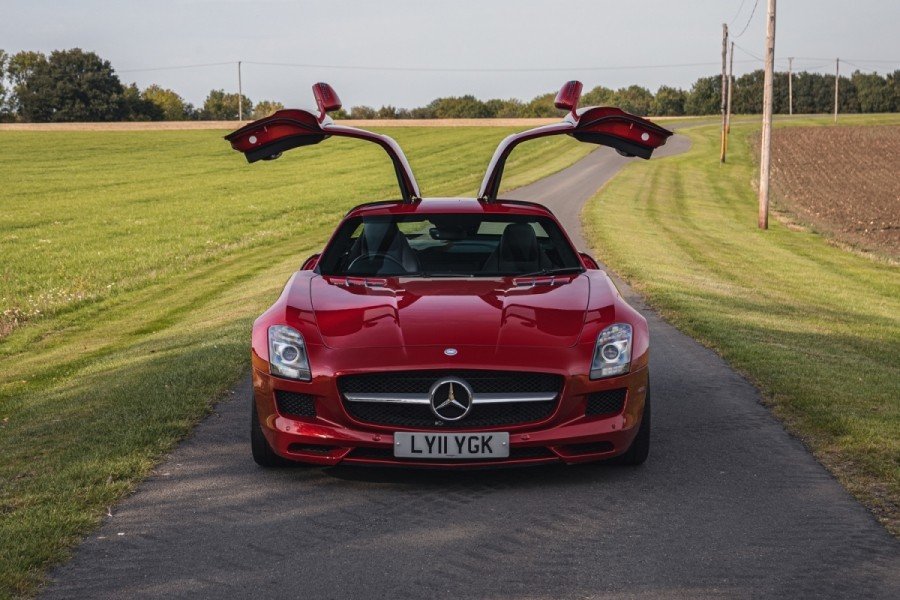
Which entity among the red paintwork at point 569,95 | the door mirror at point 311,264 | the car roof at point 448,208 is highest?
the red paintwork at point 569,95

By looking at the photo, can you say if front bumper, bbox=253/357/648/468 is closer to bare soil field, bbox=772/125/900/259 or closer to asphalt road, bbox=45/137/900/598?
asphalt road, bbox=45/137/900/598

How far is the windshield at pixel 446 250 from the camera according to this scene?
7223 mm

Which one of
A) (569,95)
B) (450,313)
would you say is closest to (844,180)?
(569,95)

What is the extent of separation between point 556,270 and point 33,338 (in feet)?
34.6

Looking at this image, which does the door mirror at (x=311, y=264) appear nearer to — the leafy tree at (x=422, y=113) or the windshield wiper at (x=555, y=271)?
the windshield wiper at (x=555, y=271)

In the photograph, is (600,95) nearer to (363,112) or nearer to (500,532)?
(363,112)

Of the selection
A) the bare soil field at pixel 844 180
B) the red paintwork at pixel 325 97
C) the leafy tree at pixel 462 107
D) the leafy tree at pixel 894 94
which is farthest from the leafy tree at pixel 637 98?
the red paintwork at pixel 325 97

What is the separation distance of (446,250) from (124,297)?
42.2 feet

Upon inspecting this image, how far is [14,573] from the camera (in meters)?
4.41

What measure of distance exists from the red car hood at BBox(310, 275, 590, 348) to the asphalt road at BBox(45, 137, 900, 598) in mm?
788

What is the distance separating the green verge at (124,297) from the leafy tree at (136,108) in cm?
5182

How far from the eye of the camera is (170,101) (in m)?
141

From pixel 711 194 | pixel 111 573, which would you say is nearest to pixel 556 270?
pixel 111 573

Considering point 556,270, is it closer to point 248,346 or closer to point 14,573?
point 14,573
